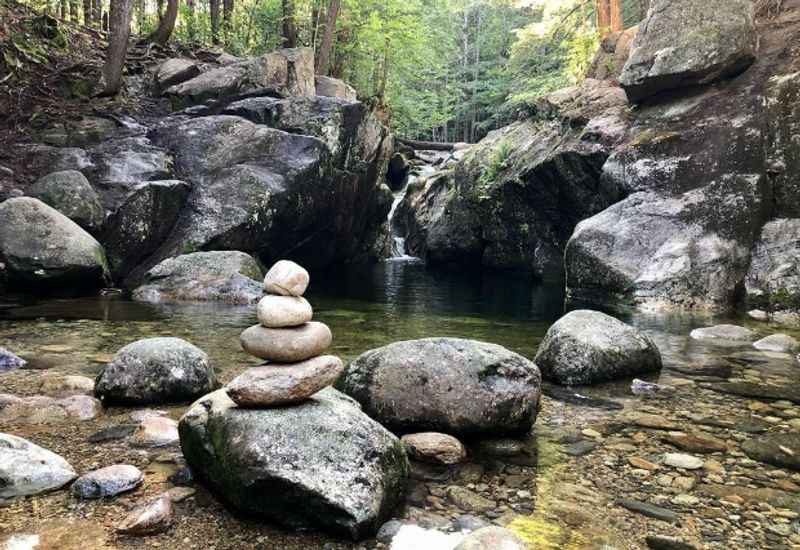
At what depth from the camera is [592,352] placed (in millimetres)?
5930

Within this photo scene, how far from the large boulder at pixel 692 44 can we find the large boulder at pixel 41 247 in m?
13.7

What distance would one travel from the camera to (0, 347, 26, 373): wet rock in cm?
564

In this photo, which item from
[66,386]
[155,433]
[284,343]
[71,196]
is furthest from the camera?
[71,196]

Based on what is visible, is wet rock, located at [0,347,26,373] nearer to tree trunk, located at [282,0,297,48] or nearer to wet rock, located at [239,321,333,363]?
wet rock, located at [239,321,333,363]

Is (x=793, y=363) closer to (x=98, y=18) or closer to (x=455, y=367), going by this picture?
(x=455, y=367)

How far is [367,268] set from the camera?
22.5 meters

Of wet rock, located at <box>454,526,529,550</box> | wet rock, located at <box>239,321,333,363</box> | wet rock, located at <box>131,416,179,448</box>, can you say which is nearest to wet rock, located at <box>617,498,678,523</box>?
wet rock, located at <box>454,526,529,550</box>

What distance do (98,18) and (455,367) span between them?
2493 centimetres

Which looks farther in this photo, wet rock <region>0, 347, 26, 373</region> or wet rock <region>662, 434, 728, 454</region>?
wet rock <region>0, 347, 26, 373</region>

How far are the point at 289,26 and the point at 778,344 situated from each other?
2079 centimetres

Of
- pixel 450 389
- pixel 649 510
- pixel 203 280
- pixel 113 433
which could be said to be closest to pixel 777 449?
pixel 649 510

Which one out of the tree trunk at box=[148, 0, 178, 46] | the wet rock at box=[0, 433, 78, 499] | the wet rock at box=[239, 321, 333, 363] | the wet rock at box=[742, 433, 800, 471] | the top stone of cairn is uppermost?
the tree trunk at box=[148, 0, 178, 46]

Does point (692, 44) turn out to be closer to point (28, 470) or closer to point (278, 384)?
point (278, 384)

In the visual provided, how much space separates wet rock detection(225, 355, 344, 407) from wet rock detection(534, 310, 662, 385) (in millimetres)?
3213
